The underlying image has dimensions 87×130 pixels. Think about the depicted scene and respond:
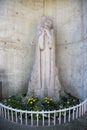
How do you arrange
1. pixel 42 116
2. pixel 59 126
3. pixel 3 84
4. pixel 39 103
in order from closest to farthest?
pixel 59 126, pixel 42 116, pixel 39 103, pixel 3 84

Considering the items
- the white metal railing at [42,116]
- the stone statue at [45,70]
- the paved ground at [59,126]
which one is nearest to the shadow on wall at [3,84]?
the stone statue at [45,70]

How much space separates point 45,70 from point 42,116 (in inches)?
56.1

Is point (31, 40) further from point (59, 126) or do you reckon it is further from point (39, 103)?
point (59, 126)

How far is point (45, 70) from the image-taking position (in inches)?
189

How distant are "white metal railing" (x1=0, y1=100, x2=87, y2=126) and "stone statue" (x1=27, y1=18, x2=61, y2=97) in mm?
920

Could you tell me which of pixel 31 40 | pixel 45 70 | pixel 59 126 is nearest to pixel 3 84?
pixel 45 70

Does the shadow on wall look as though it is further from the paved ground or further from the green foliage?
the paved ground

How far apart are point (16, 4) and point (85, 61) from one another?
9.26 ft

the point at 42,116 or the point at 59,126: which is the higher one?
the point at 42,116

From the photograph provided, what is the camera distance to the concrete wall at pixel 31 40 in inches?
203

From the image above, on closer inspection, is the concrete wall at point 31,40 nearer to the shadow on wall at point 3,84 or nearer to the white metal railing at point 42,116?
the shadow on wall at point 3,84

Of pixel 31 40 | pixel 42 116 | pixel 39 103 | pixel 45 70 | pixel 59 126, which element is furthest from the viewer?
pixel 31 40

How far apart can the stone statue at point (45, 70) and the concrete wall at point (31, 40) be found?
74 centimetres

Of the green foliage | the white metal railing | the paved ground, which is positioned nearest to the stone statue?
the green foliage
